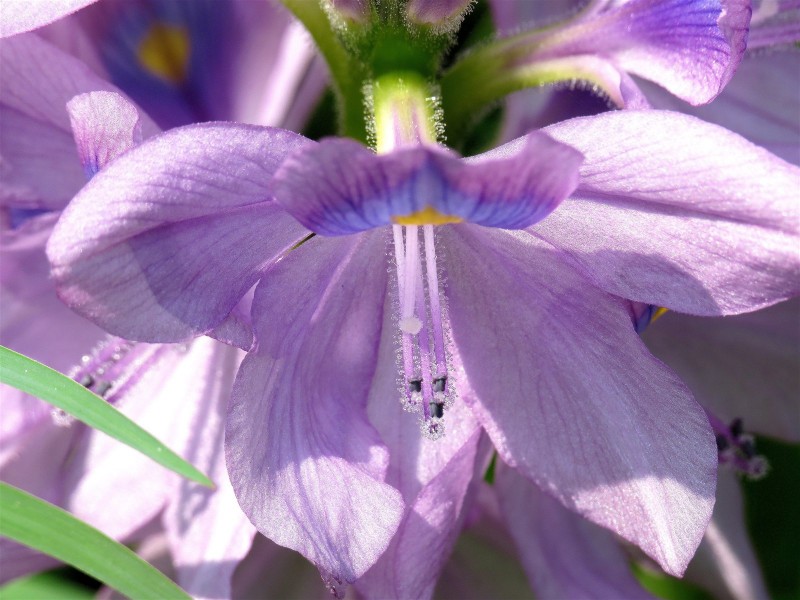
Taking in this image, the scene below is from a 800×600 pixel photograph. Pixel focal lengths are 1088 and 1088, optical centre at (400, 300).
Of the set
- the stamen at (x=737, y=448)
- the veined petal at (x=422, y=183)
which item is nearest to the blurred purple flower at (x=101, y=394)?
the veined petal at (x=422, y=183)

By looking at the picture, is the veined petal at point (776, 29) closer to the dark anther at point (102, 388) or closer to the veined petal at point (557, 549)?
the veined petal at point (557, 549)

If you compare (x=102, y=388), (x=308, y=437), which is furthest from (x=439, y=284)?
(x=102, y=388)

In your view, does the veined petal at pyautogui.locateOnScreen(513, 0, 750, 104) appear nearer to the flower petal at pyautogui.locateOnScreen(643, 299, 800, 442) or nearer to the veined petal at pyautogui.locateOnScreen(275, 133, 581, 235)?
the veined petal at pyautogui.locateOnScreen(275, 133, 581, 235)

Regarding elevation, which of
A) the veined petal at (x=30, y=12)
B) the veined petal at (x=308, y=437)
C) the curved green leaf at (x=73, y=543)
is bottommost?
the curved green leaf at (x=73, y=543)

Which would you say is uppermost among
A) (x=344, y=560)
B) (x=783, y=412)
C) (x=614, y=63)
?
(x=614, y=63)

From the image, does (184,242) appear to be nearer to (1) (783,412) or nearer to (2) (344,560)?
(2) (344,560)

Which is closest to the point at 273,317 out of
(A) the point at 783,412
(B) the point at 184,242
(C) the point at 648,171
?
(B) the point at 184,242

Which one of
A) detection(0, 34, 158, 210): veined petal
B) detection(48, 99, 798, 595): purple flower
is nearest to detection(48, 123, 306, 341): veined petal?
detection(48, 99, 798, 595): purple flower
